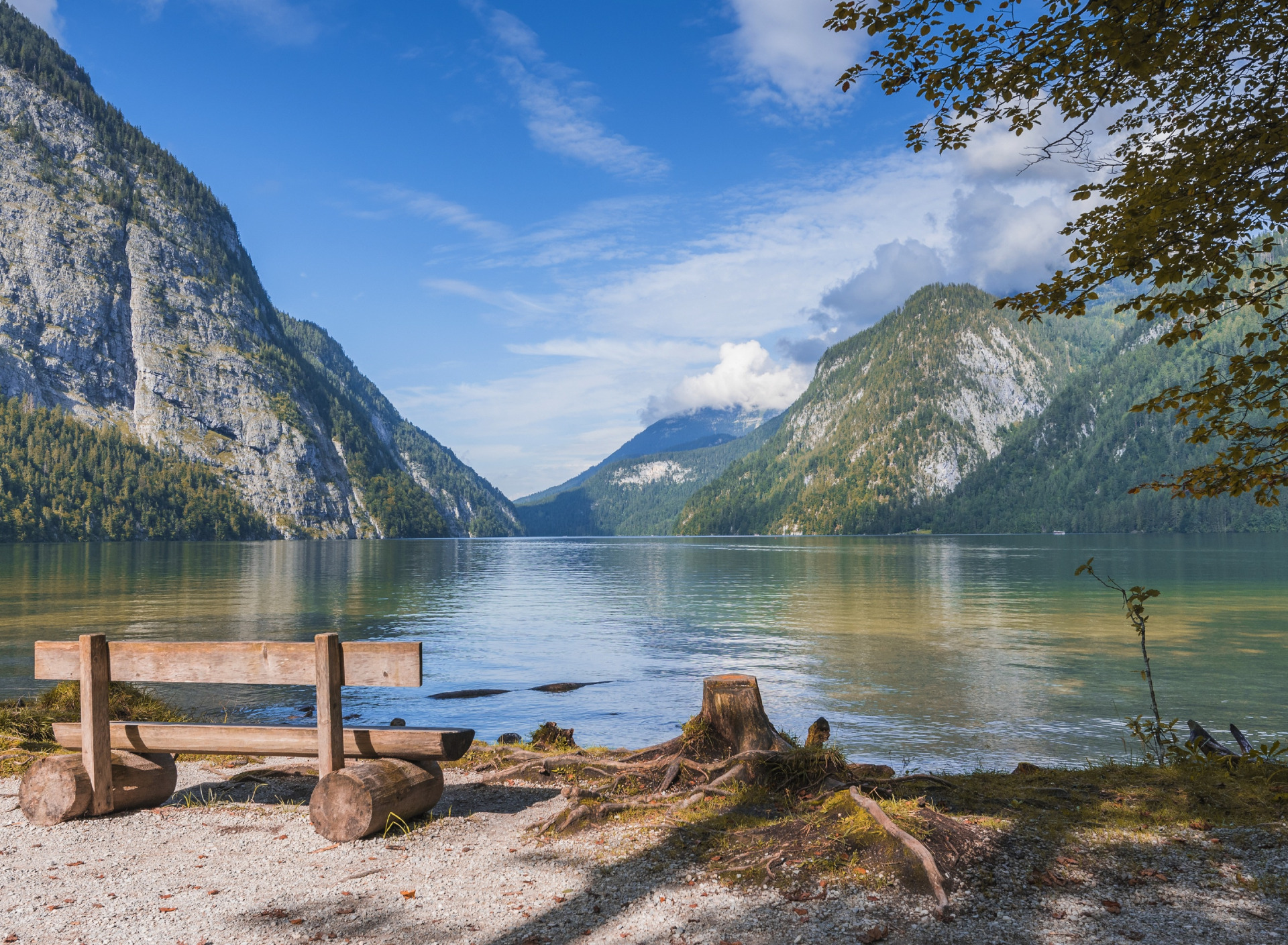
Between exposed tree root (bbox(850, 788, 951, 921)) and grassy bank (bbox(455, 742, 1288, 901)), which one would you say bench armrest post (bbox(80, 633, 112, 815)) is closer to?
grassy bank (bbox(455, 742, 1288, 901))

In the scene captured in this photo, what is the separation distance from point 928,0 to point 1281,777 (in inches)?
402

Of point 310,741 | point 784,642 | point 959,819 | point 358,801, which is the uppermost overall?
point 310,741

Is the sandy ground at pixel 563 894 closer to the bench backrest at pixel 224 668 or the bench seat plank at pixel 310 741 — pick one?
the bench seat plank at pixel 310 741

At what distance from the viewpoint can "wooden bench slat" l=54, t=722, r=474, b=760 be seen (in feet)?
30.2

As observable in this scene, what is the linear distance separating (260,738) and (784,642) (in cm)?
2987

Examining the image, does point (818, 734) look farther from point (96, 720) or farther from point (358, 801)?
point (96, 720)

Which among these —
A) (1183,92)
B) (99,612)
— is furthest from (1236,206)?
(99,612)

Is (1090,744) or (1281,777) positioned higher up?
(1281,777)

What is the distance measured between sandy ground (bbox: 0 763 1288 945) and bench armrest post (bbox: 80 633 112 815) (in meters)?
0.73

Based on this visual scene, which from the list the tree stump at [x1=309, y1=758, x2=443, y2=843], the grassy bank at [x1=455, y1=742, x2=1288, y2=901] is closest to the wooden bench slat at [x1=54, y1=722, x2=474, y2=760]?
the tree stump at [x1=309, y1=758, x2=443, y2=843]

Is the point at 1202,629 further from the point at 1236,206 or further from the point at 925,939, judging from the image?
the point at 925,939

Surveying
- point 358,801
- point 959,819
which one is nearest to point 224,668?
point 358,801

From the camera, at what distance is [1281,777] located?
31.9 ft

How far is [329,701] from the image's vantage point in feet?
29.8
